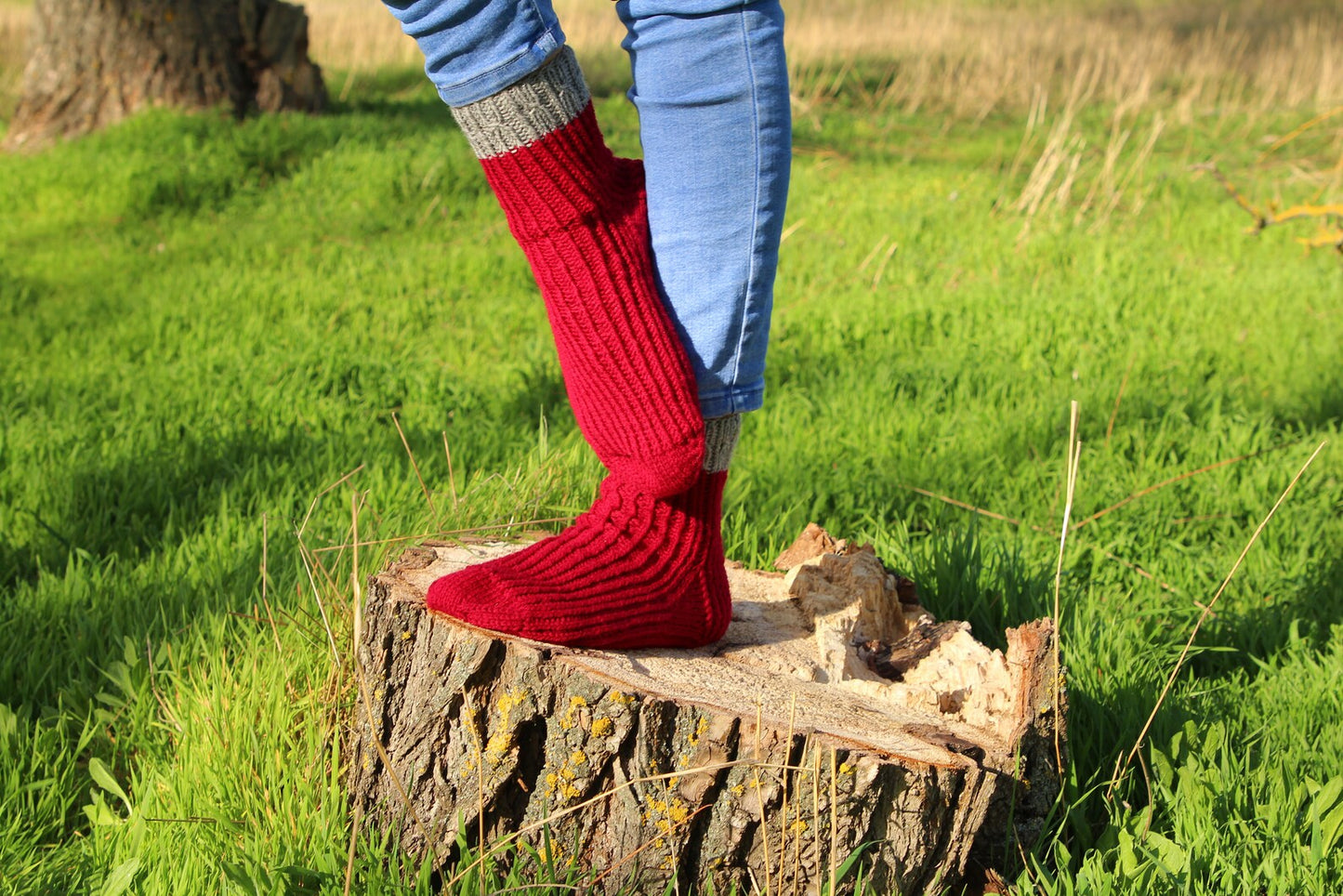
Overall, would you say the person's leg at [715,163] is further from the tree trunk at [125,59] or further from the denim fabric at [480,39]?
the tree trunk at [125,59]

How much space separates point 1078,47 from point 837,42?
221cm

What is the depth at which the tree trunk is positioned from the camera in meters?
5.91

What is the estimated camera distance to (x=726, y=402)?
158 cm

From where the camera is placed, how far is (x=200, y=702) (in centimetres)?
178

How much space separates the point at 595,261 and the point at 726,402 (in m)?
0.27

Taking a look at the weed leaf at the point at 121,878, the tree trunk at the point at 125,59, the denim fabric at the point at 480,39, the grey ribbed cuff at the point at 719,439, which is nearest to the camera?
the denim fabric at the point at 480,39

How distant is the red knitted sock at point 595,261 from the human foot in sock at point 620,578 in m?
0.10

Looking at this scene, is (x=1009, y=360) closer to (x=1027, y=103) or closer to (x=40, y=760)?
(x=40, y=760)

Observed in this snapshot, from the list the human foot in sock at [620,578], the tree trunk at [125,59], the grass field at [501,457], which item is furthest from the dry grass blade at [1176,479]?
the tree trunk at [125,59]

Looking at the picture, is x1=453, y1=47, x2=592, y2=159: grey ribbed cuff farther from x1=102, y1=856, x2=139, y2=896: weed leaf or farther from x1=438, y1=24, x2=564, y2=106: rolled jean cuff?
x1=102, y1=856, x2=139, y2=896: weed leaf

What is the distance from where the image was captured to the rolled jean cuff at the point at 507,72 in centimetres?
140

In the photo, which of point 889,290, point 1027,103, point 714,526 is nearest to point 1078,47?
point 1027,103

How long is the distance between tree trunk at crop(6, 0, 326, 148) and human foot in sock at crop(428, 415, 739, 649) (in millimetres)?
5404

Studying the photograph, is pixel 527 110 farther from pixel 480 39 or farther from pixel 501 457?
pixel 501 457
